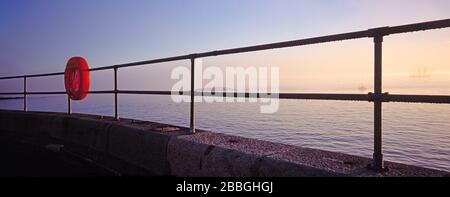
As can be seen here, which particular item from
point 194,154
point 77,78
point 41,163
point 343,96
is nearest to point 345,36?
point 343,96

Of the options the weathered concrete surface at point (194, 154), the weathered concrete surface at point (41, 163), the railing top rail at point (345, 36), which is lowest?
the weathered concrete surface at point (41, 163)

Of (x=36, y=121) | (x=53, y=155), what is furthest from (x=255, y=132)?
(x=53, y=155)

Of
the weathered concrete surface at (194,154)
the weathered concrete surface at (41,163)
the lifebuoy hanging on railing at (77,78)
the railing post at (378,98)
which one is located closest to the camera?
the railing post at (378,98)

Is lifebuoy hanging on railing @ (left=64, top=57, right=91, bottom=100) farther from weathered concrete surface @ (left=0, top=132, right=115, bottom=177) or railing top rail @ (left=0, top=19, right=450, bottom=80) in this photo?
railing top rail @ (left=0, top=19, right=450, bottom=80)

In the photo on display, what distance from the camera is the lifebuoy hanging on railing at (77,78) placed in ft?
20.2

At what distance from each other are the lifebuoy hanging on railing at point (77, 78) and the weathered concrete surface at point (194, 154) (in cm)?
77

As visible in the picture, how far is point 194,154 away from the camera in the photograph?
10.0 ft

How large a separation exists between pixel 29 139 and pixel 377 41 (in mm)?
5917

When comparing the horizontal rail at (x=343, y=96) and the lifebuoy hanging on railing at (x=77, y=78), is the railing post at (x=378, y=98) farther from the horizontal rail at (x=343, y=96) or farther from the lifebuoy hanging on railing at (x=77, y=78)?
the lifebuoy hanging on railing at (x=77, y=78)

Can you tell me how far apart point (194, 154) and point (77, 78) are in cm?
394

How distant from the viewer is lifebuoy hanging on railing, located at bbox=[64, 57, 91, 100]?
20.2ft

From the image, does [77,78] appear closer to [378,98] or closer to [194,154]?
[194,154]

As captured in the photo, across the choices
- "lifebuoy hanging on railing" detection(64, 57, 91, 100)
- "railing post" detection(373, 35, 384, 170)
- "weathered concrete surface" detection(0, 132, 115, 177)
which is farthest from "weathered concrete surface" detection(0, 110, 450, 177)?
"lifebuoy hanging on railing" detection(64, 57, 91, 100)

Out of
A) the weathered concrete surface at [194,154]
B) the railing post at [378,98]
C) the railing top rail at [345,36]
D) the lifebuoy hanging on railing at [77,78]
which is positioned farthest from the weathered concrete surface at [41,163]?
the railing post at [378,98]
